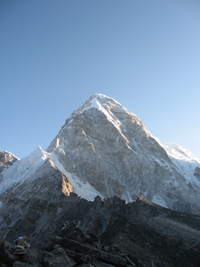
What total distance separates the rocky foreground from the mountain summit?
83.1 feet

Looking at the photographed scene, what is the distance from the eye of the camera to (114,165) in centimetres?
10506

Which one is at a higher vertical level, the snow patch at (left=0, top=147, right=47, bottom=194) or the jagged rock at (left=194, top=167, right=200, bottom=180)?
the jagged rock at (left=194, top=167, right=200, bottom=180)

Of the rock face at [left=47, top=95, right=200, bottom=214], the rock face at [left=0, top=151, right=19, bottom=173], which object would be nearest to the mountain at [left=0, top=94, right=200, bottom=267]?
the rock face at [left=47, top=95, right=200, bottom=214]

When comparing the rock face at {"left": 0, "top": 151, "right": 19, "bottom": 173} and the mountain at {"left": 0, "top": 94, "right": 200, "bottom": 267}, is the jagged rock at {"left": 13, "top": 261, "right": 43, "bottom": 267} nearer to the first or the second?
the mountain at {"left": 0, "top": 94, "right": 200, "bottom": 267}

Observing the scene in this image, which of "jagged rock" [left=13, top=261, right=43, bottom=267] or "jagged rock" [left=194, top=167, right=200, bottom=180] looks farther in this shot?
"jagged rock" [left=194, top=167, right=200, bottom=180]

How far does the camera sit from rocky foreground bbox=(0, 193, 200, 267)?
18.5m

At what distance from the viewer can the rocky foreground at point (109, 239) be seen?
18.5 m

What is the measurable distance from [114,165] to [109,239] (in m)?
73.0

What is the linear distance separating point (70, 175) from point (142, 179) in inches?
1206

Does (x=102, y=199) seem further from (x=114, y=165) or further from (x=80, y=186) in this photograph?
(x=114, y=165)

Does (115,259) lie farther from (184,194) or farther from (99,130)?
(99,130)

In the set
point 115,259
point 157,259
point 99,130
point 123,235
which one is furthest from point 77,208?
point 99,130

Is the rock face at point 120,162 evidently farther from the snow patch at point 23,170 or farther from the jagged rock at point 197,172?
the snow patch at point 23,170

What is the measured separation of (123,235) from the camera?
104ft
